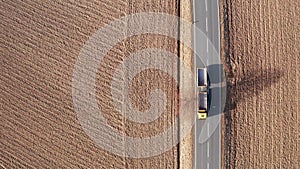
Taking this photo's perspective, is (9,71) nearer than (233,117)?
No

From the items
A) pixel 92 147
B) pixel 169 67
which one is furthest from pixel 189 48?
pixel 92 147

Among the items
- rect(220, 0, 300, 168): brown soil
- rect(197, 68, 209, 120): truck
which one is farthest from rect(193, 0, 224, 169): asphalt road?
rect(220, 0, 300, 168): brown soil

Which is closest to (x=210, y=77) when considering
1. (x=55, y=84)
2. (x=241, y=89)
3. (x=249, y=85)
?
(x=241, y=89)

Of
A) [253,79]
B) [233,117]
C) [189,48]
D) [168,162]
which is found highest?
[189,48]

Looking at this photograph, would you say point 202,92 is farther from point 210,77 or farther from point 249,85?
point 249,85

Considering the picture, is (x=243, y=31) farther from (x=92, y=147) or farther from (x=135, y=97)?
(x=92, y=147)

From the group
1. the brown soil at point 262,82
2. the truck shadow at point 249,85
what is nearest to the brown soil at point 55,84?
the brown soil at point 262,82

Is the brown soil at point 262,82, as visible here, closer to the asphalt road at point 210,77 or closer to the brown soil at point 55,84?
the asphalt road at point 210,77
